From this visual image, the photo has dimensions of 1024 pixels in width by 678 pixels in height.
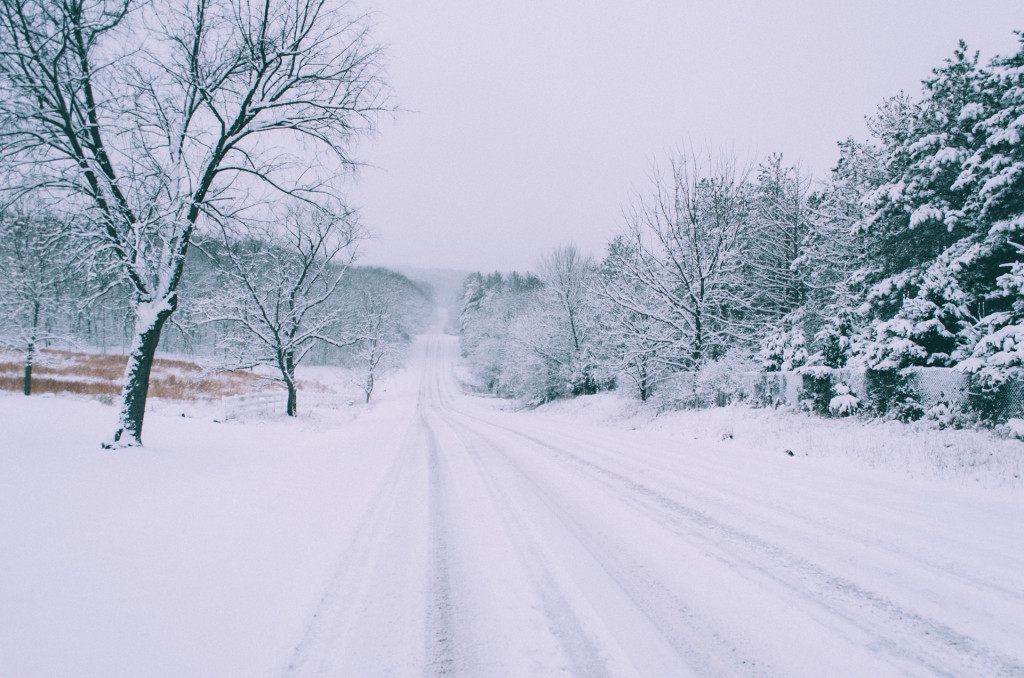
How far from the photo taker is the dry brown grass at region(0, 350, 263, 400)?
21344mm

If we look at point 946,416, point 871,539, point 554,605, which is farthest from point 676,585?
point 946,416

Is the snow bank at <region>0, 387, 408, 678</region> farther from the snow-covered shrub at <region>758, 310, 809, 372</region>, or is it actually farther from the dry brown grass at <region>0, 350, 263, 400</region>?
the dry brown grass at <region>0, 350, 263, 400</region>

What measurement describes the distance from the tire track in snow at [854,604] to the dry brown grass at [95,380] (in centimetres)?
2231

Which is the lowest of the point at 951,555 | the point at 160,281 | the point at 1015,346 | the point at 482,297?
the point at 951,555

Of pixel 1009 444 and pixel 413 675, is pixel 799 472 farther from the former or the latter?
pixel 413 675

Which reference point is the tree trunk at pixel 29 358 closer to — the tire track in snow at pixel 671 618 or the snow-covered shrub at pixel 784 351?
the tire track in snow at pixel 671 618

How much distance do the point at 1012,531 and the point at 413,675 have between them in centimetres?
608

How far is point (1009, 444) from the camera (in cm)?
795

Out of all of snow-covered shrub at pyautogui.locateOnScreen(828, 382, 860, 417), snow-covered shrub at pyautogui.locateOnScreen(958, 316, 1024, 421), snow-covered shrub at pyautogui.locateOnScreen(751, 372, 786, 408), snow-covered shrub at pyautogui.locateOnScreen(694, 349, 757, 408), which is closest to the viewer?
snow-covered shrub at pyautogui.locateOnScreen(958, 316, 1024, 421)

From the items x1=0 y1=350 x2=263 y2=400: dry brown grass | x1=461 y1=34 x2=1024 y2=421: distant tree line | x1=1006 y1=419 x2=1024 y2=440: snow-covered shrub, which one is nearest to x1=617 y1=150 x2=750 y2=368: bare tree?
x1=461 y1=34 x2=1024 y2=421: distant tree line

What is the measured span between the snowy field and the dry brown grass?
57.9 ft

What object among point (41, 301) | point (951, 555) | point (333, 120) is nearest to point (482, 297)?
point (41, 301)

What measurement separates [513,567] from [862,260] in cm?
1913

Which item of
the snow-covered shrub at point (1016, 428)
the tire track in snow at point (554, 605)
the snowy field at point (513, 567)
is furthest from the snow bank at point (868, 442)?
the tire track in snow at point (554, 605)
